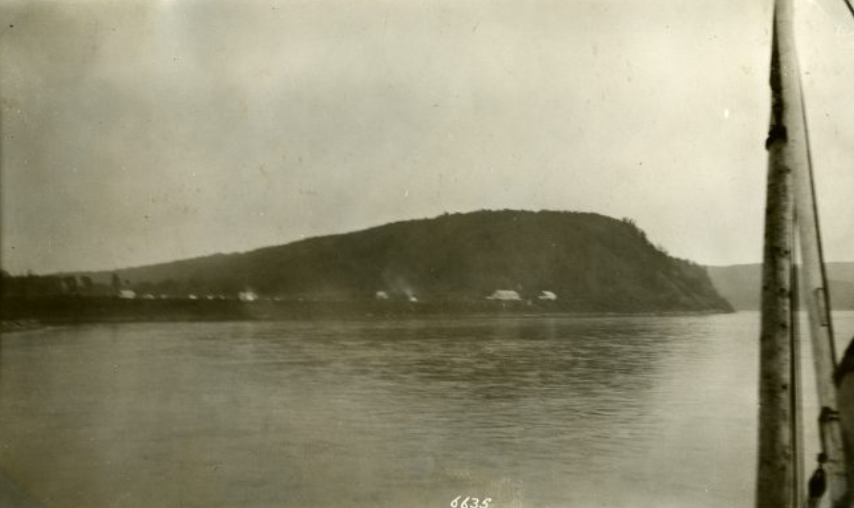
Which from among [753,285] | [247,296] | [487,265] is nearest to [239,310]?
[247,296]

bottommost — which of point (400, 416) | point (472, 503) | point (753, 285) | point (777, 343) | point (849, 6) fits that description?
point (472, 503)

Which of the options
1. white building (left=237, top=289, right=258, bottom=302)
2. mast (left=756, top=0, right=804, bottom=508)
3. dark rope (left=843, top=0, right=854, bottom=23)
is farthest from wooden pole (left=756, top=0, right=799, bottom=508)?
white building (left=237, top=289, right=258, bottom=302)

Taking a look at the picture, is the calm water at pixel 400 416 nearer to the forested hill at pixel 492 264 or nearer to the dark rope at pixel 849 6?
the forested hill at pixel 492 264

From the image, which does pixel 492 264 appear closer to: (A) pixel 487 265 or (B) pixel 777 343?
(A) pixel 487 265

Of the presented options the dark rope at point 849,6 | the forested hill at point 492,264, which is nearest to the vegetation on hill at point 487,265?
the forested hill at point 492,264

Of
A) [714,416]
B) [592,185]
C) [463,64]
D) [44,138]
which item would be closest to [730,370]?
[714,416]
